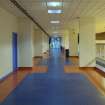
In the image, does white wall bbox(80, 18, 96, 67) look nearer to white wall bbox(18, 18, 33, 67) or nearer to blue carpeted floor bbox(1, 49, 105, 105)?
white wall bbox(18, 18, 33, 67)

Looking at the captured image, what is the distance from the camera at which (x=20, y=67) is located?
41.4ft

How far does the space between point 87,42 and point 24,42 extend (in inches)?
142

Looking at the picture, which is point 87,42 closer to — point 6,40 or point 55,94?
point 6,40

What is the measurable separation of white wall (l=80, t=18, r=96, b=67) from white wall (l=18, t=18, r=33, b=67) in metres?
3.00

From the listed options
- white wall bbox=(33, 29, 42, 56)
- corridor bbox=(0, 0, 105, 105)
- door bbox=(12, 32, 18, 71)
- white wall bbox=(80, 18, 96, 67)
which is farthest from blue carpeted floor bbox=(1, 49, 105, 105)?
white wall bbox=(33, 29, 42, 56)

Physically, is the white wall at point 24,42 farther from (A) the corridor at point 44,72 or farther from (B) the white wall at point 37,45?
(B) the white wall at point 37,45

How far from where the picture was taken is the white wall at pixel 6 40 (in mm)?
8924

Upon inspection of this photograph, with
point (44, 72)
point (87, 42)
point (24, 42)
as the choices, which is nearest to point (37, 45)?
point (24, 42)

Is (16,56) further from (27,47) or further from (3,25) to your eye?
(3,25)

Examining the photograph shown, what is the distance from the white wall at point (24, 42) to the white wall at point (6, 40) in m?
1.32

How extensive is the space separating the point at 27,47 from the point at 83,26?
3.43 metres

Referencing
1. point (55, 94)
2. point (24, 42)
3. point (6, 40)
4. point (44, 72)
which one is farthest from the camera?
point (24, 42)

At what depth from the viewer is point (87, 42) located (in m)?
12.4

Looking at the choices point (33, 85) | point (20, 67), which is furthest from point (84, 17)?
point (33, 85)
